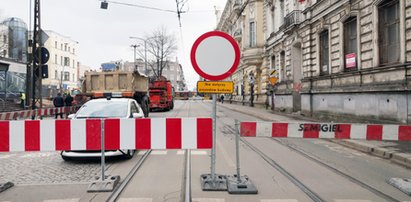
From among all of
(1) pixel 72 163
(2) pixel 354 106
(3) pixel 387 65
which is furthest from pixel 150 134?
(2) pixel 354 106

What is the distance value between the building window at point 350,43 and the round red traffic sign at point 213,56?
498 inches

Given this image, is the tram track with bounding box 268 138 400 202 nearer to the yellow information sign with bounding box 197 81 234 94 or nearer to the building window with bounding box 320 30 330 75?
the yellow information sign with bounding box 197 81 234 94

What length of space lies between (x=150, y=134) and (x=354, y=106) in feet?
41.3

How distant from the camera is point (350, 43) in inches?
680

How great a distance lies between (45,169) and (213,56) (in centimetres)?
425

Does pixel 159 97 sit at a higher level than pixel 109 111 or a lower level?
higher

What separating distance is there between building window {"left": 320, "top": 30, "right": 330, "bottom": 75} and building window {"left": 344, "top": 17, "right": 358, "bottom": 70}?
7.09ft

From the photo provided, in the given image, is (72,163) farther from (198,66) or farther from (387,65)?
(387,65)

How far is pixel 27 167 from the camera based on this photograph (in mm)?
7289

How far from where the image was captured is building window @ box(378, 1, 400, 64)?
528 inches

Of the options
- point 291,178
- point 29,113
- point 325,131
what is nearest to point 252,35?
point 29,113

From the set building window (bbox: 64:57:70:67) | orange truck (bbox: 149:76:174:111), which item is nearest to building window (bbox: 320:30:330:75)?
orange truck (bbox: 149:76:174:111)

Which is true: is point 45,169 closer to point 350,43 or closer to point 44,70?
point 44,70

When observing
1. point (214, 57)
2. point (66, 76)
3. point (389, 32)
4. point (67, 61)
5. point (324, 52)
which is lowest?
point (214, 57)
